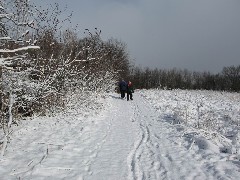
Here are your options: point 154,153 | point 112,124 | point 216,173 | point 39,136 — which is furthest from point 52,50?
point 216,173

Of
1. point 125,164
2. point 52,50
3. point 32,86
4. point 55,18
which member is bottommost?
point 125,164

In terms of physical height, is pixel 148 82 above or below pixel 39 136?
above

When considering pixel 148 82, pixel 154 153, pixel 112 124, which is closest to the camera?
pixel 154 153

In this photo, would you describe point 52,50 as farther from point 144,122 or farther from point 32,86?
point 144,122

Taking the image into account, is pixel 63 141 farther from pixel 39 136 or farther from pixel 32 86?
pixel 32 86

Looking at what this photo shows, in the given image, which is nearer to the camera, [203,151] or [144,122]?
[203,151]

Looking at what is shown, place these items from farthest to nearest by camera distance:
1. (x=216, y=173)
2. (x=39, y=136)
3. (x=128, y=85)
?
(x=128, y=85)
(x=39, y=136)
(x=216, y=173)

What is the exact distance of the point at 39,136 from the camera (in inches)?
457

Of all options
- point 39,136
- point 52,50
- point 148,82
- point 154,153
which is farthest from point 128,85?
point 148,82

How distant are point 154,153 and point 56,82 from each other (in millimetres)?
9600

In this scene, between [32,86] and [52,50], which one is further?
[52,50]

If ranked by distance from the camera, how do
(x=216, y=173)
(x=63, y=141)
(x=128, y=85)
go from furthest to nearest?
(x=128, y=85)
(x=63, y=141)
(x=216, y=173)

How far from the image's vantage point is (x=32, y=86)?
1348 cm

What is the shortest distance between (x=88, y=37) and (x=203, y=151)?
21.9m
